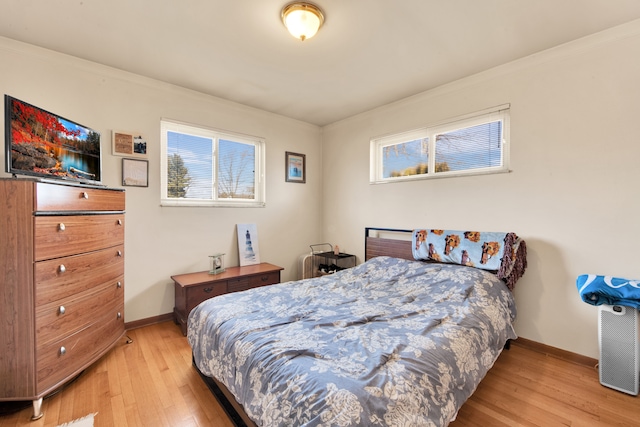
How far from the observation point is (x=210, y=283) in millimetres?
2822

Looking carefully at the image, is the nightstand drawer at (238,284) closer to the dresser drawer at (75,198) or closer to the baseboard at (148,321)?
the baseboard at (148,321)

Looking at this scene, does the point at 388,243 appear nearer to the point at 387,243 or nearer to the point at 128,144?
the point at 387,243

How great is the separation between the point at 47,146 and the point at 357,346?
2.41 m


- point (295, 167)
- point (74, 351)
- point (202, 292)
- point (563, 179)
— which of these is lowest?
point (74, 351)

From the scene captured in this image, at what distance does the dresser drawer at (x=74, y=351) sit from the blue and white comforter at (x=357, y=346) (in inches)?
28.5

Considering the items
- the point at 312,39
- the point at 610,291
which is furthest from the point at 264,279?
the point at 610,291

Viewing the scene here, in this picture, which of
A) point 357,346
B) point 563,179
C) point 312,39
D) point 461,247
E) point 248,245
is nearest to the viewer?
point 357,346

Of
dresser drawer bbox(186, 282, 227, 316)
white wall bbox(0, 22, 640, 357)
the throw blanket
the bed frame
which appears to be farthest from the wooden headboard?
dresser drawer bbox(186, 282, 227, 316)

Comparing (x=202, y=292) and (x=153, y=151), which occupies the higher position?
(x=153, y=151)

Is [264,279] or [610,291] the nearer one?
[610,291]

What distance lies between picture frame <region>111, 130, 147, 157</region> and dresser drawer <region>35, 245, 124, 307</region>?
0.99 metres

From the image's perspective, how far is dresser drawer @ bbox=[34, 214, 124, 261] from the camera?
162 cm

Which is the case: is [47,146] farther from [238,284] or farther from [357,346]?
[357,346]

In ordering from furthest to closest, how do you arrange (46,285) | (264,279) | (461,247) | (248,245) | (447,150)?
(248,245) → (264,279) → (447,150) → (461,247) → (46,285)
